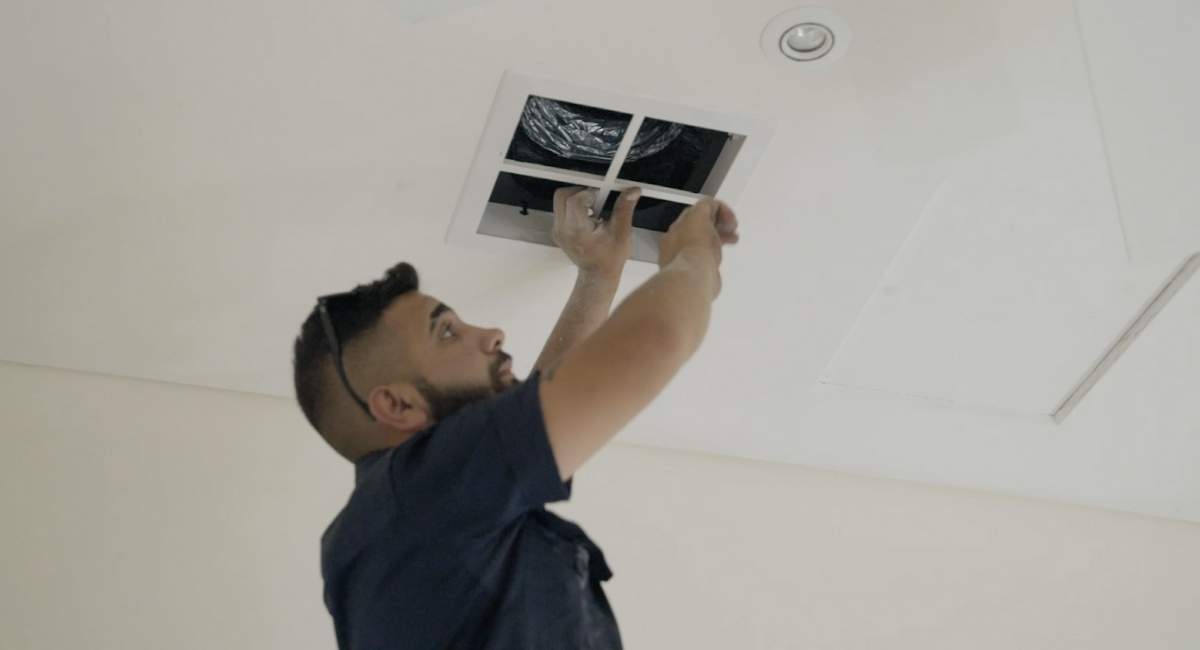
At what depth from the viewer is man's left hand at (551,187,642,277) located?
1.57m

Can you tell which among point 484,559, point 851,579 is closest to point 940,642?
point 851,579

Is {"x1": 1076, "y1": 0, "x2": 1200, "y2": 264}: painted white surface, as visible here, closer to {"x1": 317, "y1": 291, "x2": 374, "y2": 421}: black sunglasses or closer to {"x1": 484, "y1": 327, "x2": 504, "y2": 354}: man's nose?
{"x1": 484, "y1": 327, "x2": 504, "y2": 354}: man's nose

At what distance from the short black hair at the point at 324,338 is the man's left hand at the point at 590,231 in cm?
29

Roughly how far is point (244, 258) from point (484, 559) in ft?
2.30

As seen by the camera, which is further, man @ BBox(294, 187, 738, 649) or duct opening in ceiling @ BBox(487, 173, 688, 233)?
duct opening in ceiling @ BBox(487, 173, 688, 233)

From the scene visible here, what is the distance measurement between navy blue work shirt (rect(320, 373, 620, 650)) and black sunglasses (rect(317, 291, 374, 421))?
9cm

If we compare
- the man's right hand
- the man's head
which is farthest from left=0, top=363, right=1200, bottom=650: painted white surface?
the man's right hand

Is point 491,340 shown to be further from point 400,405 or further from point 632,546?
point 632,546

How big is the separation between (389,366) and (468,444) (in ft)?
0.75

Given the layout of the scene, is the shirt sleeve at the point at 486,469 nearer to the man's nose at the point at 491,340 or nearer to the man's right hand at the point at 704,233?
the man's nose at the point at 491,340

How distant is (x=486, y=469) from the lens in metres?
1.09

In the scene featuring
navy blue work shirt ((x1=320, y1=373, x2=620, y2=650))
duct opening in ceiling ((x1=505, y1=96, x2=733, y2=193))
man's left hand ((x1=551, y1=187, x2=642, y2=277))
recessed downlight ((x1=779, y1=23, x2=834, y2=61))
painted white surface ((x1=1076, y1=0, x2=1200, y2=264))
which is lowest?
navy blue work shirt ((x1=320, y1=373, x2=620, y2=650))

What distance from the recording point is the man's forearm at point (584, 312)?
1577 millimetres

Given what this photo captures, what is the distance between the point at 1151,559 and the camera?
223cm
